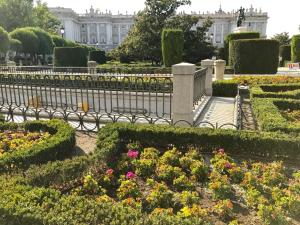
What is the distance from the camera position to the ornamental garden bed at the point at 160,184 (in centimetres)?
309

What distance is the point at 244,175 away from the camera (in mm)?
4617

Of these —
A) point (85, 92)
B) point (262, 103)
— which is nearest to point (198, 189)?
point (262, 103)

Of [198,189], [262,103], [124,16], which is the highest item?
[124,16]

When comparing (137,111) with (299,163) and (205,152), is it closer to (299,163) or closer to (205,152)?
(205,152)

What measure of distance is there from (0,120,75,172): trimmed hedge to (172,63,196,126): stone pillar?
252 cm

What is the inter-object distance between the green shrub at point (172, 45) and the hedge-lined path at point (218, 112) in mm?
10470

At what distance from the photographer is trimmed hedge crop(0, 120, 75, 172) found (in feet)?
14.8

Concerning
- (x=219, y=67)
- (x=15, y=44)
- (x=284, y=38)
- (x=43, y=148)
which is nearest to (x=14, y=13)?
(x=15, y=44)

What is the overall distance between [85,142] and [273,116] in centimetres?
417

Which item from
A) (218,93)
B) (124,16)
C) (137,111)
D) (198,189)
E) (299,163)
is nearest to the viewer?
(198,189)

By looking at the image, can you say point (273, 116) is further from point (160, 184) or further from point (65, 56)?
point (65, 56)

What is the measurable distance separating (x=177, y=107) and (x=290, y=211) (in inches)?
161

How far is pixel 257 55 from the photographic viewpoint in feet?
64.6

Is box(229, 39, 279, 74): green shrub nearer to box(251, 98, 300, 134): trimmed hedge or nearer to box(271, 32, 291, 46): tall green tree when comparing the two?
box(251, 98, 300, 134): trimmed hedge
